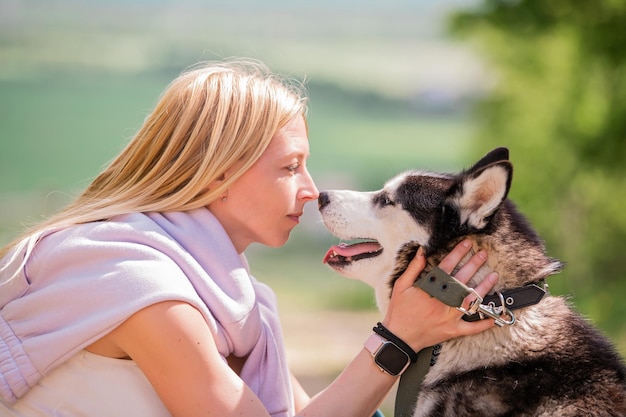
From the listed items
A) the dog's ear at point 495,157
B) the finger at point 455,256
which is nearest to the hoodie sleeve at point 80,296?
the finger at point 455,256

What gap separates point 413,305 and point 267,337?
1.86 feet

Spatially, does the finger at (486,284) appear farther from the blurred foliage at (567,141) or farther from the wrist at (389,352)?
the blurred foliage at (567,141)

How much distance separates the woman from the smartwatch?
0.09 feet

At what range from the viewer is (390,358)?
2686 mm

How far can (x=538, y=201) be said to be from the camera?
9984mm

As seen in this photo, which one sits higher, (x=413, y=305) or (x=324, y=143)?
(x=413, y=305)

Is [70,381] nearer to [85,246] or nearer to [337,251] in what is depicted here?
[85,246]

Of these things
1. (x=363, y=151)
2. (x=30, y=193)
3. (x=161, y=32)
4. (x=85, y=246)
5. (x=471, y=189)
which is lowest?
(x=30, y=193)

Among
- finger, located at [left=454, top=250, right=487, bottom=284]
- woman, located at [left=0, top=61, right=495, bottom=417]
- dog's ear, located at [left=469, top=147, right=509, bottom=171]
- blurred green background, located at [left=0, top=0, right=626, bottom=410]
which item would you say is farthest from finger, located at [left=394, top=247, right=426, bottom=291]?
blurred green background, located at [left=0, top=0, right=626, bottom=410]

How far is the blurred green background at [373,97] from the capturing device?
917 centimetres

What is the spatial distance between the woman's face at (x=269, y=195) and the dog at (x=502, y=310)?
31cm

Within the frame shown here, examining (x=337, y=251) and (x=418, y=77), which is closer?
(x=337, y=251)

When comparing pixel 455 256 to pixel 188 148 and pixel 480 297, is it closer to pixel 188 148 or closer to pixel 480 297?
pixel 480 297

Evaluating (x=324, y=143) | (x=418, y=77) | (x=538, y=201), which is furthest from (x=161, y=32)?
(x=538, y=201)
